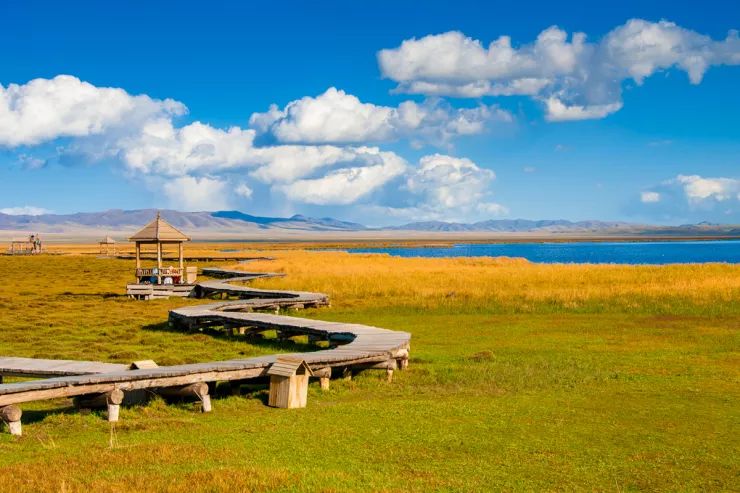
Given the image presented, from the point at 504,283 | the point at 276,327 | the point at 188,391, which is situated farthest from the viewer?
the point at 504,283

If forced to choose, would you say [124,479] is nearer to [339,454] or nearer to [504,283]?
[339,454]

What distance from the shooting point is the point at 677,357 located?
19188 mm

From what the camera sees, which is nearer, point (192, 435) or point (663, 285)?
point (192, 435)

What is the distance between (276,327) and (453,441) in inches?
470

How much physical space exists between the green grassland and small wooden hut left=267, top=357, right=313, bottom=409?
31 cm

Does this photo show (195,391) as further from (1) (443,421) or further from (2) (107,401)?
(1) (443,421)

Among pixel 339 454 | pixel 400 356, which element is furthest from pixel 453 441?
pixel 400 356

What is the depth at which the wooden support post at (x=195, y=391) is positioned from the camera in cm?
1331

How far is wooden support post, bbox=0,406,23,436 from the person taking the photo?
11398mm

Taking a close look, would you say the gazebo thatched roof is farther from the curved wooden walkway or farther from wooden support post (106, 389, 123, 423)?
wooden support post (106, 389, 123, 423)

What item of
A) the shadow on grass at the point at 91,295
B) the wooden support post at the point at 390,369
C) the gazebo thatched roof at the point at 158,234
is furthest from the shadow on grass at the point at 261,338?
the gazebo thatched roof at the point at 158,234

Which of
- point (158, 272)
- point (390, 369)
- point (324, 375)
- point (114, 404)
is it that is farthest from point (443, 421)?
point (158, 272)

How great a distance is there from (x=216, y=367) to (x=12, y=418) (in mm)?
3484

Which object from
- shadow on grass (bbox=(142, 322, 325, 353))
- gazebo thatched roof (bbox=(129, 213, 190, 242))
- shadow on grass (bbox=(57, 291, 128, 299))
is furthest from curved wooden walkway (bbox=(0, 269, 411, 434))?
gazebo thatched roof (bbox=(129, 213, 190, 242))
